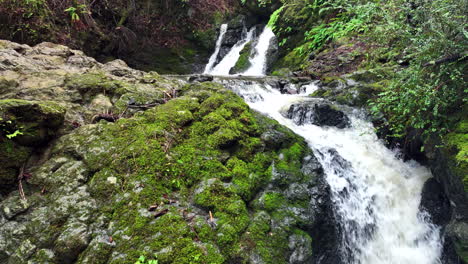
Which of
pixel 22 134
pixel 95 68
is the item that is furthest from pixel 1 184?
pixel 95 68

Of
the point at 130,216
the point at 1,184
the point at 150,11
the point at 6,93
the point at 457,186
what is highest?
the point at 150,11

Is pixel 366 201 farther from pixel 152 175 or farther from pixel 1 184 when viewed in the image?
pixel 1 184

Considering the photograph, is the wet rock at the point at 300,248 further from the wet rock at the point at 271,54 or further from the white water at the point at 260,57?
the wet rock at the point at 271,54

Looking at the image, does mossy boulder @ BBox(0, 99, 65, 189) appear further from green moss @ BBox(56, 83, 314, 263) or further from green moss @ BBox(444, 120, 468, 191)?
green moss @ BBox(444, 120, 468, 191)

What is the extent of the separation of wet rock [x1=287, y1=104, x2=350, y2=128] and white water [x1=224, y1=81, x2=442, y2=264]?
920mm

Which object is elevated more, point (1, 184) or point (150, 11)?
point (150, 11)

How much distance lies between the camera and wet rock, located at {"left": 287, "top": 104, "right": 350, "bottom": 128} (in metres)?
6.96

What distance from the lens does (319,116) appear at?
7082mm

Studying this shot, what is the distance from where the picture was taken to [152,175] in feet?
9.99

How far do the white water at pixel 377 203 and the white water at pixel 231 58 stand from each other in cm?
1266

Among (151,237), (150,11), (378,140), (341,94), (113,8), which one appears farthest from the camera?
(150,11)

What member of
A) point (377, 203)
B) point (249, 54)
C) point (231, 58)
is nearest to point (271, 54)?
point (249, 54)

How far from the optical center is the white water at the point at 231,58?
17.6m

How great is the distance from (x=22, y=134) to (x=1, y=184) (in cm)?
60
